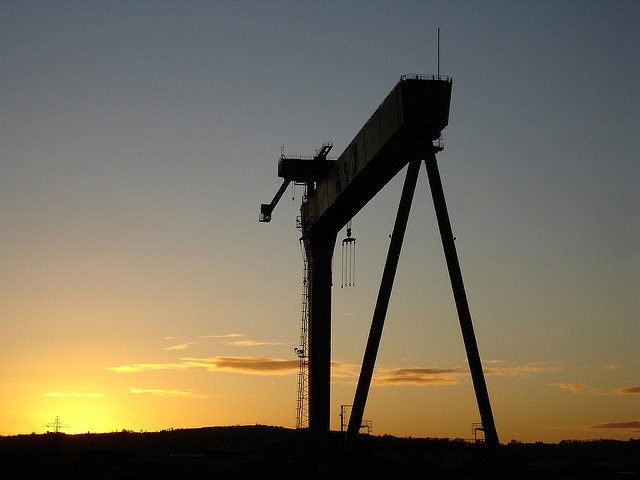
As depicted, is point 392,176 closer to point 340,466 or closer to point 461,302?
point 461,302

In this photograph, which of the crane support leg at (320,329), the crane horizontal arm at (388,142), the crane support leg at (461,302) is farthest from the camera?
the crane support leg at (320,329)

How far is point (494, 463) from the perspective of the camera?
30.5 meters

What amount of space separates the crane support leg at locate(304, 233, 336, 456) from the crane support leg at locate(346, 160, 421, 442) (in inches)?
510

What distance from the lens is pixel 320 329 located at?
47188 mm

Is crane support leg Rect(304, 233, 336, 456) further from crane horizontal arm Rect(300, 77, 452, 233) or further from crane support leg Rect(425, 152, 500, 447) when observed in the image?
crane support leg Rect(425, 152, 500, 447)

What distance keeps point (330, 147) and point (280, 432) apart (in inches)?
2565

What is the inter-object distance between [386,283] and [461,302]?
135 inches

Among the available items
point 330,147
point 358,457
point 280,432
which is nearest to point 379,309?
point 358,457

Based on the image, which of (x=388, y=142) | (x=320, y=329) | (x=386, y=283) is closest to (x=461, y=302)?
(x=386, y=283)

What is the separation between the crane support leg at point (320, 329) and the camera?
4681 centimetres

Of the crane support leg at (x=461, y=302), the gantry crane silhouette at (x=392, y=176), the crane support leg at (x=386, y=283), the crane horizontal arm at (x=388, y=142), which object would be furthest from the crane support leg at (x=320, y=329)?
the crane support leg at (x=461, y=302)

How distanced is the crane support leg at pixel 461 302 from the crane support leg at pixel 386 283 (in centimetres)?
84

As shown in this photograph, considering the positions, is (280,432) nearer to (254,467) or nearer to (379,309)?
(254,467)

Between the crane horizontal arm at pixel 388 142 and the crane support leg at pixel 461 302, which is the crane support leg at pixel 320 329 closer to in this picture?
the crane horizontal arm at pixel 388 142
